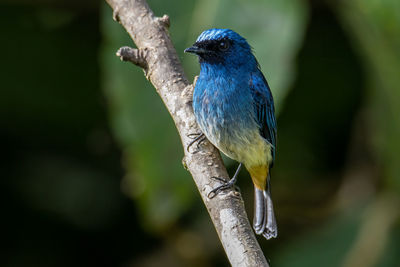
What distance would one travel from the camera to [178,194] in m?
3.91

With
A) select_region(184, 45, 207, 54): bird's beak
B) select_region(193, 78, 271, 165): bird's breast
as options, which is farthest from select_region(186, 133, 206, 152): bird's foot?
select_region(184, 45, 207, 54): bird's beak

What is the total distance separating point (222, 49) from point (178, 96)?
2.24 feet

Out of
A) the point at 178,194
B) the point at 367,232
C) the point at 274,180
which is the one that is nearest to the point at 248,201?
the point at 274,180

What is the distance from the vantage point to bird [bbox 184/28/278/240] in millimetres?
3578

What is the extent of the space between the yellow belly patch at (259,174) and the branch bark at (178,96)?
761 mm

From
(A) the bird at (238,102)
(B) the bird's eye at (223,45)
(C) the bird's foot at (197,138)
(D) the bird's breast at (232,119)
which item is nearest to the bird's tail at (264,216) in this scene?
(A) the bird at (238,102)

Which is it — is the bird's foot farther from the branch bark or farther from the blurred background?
the blurred background

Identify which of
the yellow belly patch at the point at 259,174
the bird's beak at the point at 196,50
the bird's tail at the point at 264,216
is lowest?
the bird's tail at the point at 264,216

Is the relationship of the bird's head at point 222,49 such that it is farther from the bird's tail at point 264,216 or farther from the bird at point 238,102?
the bird's tail at point 264,216

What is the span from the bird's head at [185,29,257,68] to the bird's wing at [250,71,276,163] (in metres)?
0.11

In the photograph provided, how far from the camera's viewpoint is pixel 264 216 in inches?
152

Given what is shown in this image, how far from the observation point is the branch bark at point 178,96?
2650mm

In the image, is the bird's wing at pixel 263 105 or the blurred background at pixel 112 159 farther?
the blurred background at pixel 112 159

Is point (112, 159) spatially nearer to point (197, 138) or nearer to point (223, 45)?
point (223, 45)
